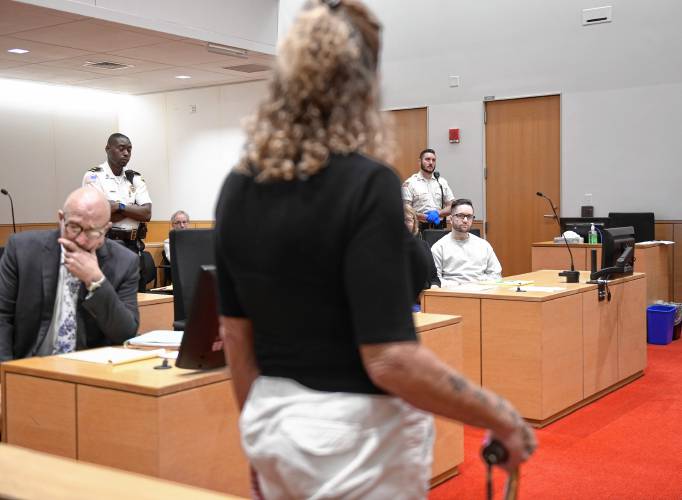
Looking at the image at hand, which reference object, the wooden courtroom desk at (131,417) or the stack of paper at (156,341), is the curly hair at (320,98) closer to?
the wooden courtroom desk at (131,417)

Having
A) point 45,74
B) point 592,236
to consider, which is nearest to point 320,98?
point 592,236

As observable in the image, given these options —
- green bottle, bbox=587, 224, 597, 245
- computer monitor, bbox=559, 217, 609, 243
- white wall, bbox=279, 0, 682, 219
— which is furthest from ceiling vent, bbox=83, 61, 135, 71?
green bottle, bbox=587, 224, 597, 245

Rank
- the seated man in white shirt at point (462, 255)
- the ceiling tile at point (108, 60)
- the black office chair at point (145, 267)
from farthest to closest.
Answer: the ceiling tile at point (108, 60) < the black office chair at point (145, 267) < the seated man in white shirt at point (462, 255)

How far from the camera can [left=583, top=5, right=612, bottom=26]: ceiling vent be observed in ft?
29.4

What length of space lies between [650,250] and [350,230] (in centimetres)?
716

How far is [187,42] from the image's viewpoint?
8.88 m

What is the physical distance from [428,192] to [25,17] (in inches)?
168

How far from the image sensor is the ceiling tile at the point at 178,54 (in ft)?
29.8

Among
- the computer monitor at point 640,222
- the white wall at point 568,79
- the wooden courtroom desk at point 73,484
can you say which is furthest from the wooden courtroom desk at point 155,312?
the computer monitor at point 640,222

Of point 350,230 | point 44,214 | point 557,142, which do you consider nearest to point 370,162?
point 350,230

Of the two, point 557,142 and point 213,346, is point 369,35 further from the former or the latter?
point 557,142

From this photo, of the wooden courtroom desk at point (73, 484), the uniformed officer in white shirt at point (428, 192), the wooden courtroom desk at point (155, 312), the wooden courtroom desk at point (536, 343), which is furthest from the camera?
the uniformed officer in white shirt at point (428, 192)

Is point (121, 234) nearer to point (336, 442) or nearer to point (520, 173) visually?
point (520, 173)

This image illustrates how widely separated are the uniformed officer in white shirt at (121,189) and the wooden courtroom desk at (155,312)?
9.46 feet
